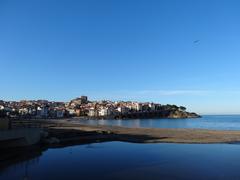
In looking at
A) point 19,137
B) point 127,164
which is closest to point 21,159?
point 19,137

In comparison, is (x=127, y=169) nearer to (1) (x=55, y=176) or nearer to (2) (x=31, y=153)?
(1) (x=55, y=176)

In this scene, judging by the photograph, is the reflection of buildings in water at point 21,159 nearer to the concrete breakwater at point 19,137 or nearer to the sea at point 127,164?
the sea at point 127,164

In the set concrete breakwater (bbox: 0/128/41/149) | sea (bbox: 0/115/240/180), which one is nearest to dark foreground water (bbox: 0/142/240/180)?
sea (bbox: 0/115/240/180)

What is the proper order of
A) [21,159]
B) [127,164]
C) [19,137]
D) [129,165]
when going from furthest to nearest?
[19,137]
[21,159]
[127,164]
[129,165]

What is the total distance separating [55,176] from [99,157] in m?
10.3

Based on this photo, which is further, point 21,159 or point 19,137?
point 19,137

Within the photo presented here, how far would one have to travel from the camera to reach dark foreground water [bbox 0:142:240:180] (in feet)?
79.6

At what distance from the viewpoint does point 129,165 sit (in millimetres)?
28844

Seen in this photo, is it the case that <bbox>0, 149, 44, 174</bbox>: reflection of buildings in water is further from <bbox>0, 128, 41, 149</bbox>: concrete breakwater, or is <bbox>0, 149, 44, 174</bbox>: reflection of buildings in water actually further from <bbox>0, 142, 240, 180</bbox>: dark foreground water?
<bbox>0, 128, 41, 149</bbox>: concrete breakwater

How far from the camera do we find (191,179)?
908 inches

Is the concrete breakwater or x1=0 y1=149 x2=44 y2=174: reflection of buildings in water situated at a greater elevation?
the concrete breakwater

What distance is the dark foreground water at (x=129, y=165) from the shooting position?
955 inches

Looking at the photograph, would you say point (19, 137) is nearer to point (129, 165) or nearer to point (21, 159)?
point (21, 159)

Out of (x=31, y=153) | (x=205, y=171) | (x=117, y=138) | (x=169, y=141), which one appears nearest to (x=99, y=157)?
(x=31, y=153)
